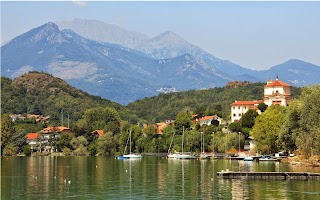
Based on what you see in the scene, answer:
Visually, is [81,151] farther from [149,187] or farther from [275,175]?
[149,187]

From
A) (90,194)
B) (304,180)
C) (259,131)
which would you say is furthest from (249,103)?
(90,194)

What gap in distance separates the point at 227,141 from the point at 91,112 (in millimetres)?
52882

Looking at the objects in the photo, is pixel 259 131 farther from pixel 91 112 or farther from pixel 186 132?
pixel 91 112

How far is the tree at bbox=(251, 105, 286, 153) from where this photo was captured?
98562mm

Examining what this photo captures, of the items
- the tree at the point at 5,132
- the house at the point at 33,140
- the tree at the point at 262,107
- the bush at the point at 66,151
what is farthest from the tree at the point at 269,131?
the house at the point at 33,140

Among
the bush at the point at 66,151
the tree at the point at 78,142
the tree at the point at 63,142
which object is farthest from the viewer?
the tree at the point at 63,142

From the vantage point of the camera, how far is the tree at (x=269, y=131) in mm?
98562

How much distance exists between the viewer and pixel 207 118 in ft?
477

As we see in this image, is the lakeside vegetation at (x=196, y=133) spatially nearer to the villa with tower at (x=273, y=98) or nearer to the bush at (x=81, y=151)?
the bush at (x=81, y=151)

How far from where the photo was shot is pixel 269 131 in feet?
326

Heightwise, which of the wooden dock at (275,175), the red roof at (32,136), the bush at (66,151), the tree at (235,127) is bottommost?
the wooden dock at (275,175)

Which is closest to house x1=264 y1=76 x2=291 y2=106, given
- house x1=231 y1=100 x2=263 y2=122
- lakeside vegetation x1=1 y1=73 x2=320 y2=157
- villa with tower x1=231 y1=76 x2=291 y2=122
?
villa with tower x1=231 y1=76 x2=291 y2=122

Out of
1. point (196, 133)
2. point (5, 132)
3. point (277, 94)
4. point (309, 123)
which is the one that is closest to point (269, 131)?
point (309, 123)

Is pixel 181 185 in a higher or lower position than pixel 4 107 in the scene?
lower
